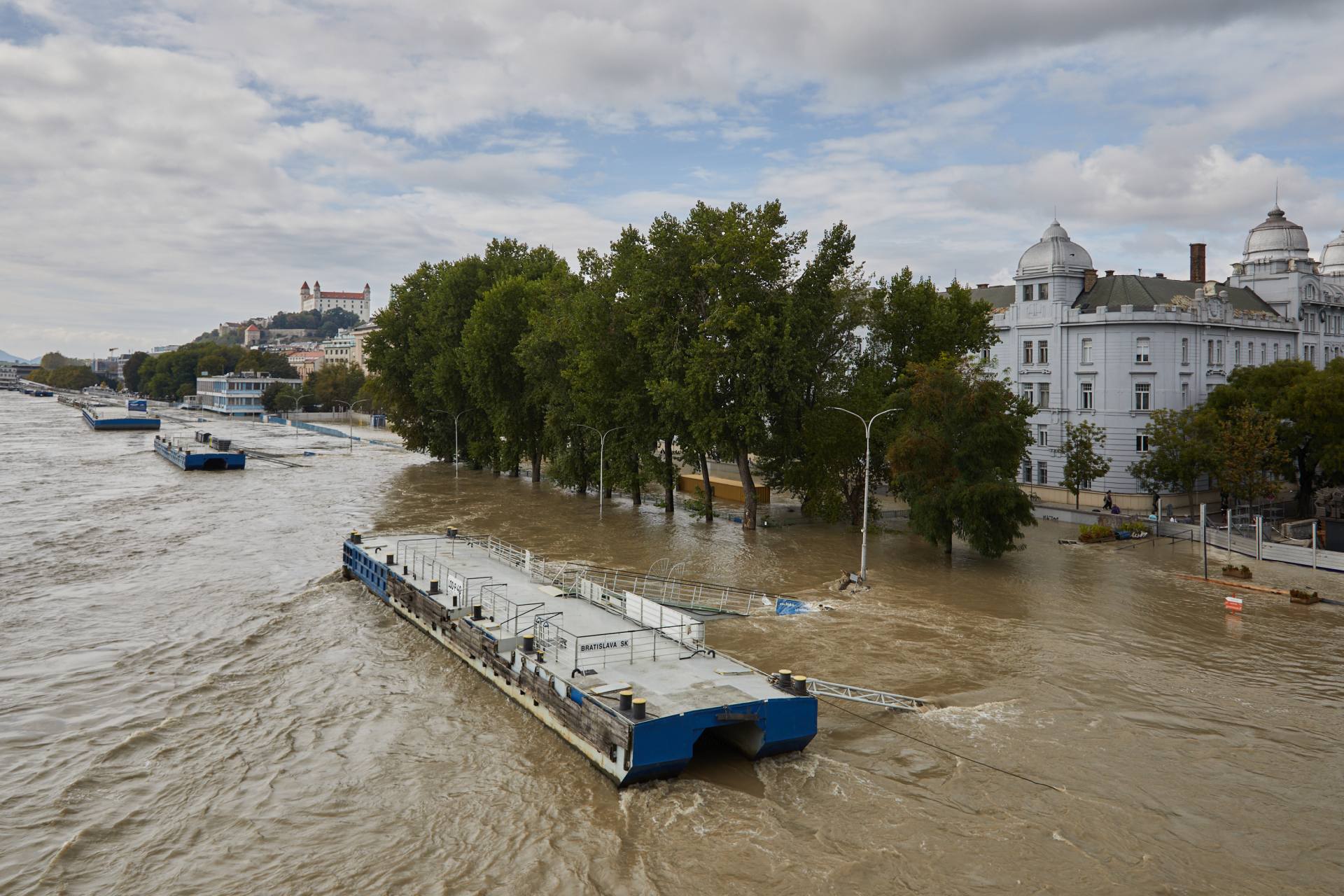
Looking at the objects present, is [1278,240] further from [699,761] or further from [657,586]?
[699,761]

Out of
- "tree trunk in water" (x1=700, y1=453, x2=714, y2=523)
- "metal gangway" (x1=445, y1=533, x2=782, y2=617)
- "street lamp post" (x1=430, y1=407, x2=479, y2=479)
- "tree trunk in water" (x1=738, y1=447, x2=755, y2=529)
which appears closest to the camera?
"metal gangway" (x1=445, y1=533, x2=782, y2=617)

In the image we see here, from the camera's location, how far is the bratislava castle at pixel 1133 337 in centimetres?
5456

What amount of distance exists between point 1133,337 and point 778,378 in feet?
86.3

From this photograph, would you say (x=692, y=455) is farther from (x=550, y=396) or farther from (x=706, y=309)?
(x=550, y=396)

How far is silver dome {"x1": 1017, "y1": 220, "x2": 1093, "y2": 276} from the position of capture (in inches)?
2306

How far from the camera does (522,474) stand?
7744cm

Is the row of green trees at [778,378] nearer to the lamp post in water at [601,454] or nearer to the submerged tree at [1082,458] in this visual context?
the lamp post in water at [601,454]

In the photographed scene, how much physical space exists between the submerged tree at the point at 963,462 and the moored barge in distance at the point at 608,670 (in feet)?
52.9

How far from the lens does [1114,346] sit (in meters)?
55.0

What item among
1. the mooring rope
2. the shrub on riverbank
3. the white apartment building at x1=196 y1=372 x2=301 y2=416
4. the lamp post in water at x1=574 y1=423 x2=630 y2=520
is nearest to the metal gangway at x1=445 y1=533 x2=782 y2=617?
the mooring rope

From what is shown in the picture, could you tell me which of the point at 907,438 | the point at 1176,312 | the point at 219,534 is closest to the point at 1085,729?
the point at 907,438

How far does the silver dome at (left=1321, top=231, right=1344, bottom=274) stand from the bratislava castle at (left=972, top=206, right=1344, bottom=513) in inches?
403

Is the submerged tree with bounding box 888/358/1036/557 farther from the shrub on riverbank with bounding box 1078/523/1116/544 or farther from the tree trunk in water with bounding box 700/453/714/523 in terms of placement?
the tree trunk in water with bounding box 700/453/714/523

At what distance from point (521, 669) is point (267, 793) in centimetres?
551
